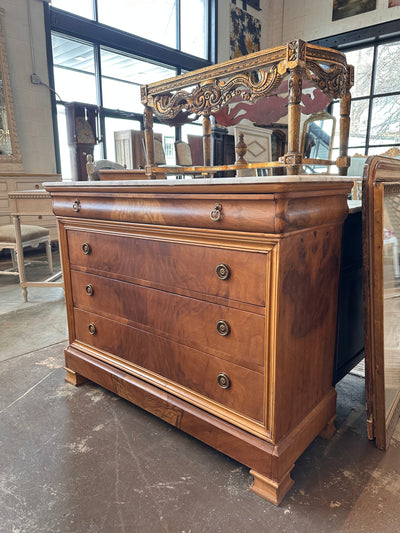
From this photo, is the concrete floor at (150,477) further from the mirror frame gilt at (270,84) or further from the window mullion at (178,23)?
the window mullion at (178,23)

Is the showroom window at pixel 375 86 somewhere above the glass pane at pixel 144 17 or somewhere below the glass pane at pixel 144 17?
below

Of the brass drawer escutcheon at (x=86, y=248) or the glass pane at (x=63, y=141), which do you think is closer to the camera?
the brass drawer escutcheon at (x=86, y=248)

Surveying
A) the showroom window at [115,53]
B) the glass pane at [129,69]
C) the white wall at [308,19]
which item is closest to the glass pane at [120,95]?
the showroom window at [115,53]

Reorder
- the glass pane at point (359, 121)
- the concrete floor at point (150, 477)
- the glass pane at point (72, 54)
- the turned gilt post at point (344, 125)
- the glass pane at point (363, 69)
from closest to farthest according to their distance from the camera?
the concrete floor at point (150, 477), the turned gilt post at point (344, 125), the glass pane at point (72, 54), the glass pane at point (363, 69), the glass pane at point (359, 121)

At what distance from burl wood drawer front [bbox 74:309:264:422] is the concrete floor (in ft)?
0.85

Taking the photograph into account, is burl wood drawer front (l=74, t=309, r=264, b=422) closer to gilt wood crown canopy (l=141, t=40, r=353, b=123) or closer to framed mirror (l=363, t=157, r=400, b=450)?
framed mirror (l=363, t=157, r=400, b=450)

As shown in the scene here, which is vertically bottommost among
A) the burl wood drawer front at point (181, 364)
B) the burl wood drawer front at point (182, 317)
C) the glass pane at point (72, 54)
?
the burl wood drawer front at point (181, 364)

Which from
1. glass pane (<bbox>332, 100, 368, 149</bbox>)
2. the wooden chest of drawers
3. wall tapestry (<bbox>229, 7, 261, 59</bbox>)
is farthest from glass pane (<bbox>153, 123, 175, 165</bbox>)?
the wooden chest of drawers

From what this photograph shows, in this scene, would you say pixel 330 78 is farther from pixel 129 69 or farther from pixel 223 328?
pixel 129 69

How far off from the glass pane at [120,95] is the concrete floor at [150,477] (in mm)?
5574

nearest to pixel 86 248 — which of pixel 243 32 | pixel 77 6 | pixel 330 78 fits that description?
pixel 330 78

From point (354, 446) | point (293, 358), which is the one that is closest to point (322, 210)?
point (293, 358)

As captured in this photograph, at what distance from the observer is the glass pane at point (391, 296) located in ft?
4.60

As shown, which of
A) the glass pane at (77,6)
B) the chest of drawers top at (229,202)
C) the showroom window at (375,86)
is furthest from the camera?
the showroom window at (375,86)
